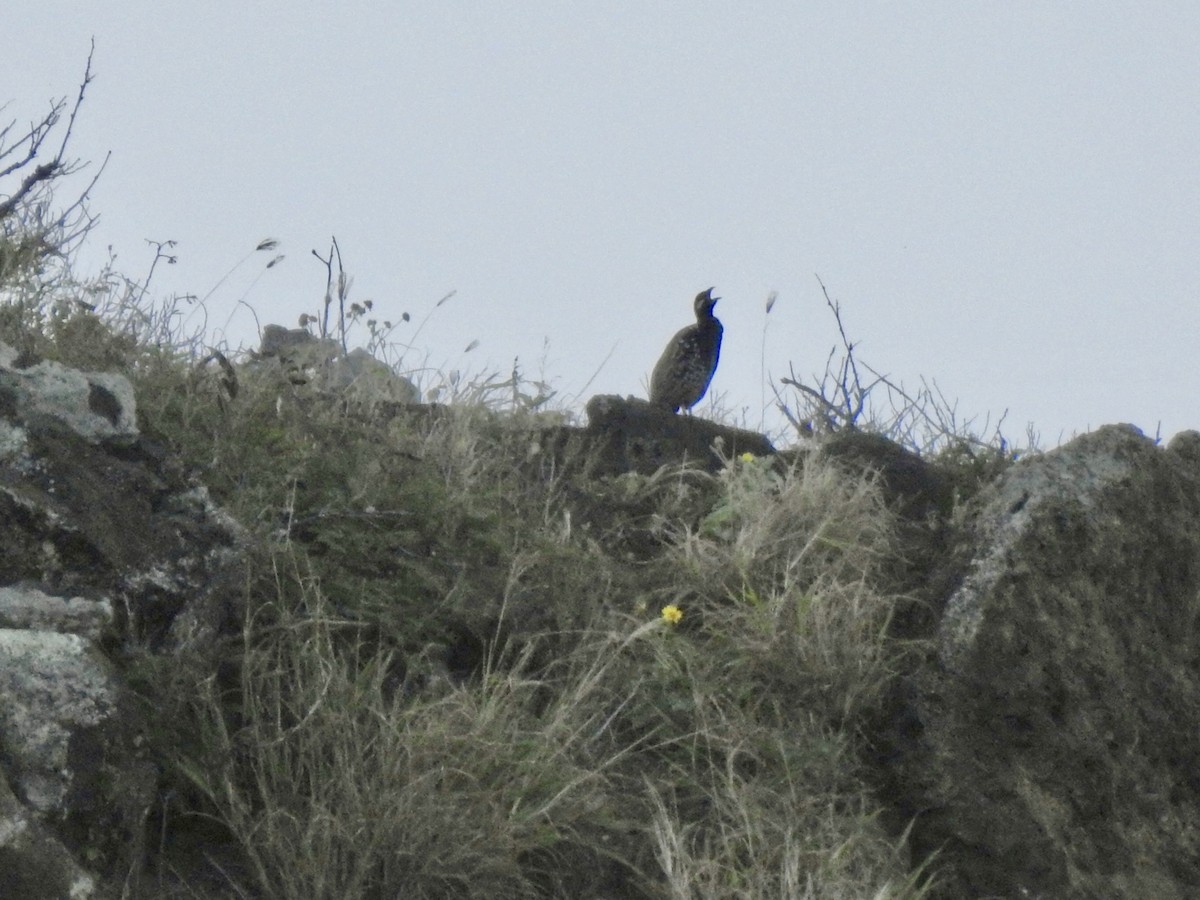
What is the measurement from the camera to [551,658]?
4.45 m

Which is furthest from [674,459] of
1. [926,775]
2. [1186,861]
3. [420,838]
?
[420,838]

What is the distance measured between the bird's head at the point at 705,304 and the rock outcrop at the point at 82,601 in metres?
5.12

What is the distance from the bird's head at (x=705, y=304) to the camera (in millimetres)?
9039

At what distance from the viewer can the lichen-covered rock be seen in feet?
14.2

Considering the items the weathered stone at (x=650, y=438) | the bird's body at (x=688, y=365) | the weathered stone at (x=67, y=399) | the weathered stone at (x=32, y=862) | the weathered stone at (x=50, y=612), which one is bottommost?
the weathered stone at (x=32, y=862)

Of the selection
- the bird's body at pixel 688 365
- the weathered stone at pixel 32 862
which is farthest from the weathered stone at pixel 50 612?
the bird's body at pixel 688 365

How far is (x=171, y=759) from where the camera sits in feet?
11.7

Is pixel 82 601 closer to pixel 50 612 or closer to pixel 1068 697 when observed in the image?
pixel 50 612

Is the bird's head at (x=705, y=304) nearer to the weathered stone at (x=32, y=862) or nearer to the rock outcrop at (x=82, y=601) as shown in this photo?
the rock outcrop at (x=82, y=601)

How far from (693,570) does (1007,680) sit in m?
1.06

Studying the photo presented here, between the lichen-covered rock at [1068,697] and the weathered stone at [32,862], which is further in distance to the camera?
the lichen-covered rock at [1068,697]

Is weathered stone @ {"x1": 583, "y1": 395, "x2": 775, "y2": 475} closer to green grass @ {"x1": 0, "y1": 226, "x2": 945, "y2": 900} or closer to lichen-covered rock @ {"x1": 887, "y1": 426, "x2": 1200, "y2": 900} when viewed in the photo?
green grass @ {"x1": 0, "y1": 226, "x2": 945, "y2": 900}

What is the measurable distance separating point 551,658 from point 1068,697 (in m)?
1.55

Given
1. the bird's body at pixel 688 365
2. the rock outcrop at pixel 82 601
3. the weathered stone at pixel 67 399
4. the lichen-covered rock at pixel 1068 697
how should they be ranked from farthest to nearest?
the bird's body at pixel 688 365 → the lichen-covered rock at pixel 1068 697 → the weathered stone at pixel 67 399 → the rock outcrop at pixel 82 601
